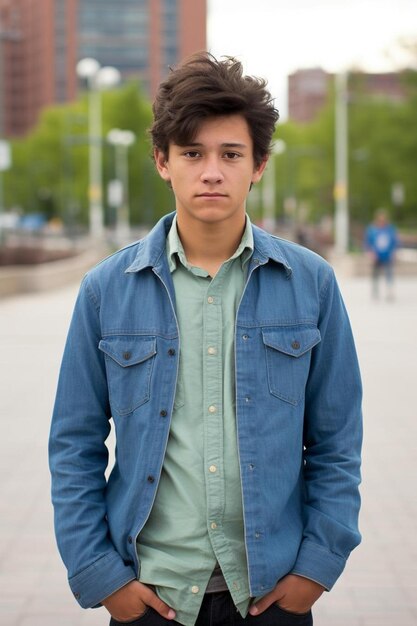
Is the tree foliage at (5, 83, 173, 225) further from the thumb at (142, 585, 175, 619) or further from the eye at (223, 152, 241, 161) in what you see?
the thumb at (142, 585, 175, 619)


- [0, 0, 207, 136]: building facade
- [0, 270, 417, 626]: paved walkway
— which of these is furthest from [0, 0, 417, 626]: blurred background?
[0, 0, 207, 136]: building facade

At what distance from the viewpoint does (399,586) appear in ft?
17.4

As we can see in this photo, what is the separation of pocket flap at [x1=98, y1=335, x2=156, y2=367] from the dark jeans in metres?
0.49

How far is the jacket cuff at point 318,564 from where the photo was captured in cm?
253

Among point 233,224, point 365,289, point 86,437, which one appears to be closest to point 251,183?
point 233,224

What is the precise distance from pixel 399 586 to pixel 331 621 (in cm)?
54

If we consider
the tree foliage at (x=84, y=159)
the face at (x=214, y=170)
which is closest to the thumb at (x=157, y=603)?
the face at (x=214, y=170)

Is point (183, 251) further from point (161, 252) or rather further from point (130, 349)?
point (130, 349)

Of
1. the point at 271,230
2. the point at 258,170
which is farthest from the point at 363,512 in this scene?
the point at 271,230

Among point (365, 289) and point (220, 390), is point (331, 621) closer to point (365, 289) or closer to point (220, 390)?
point (220, 390)

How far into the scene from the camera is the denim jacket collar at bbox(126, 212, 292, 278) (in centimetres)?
260

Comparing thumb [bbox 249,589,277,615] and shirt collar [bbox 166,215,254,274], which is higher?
shirt collar [bbox 166,215,254,274]

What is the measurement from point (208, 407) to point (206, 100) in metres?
0.61

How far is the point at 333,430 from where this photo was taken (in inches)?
105
